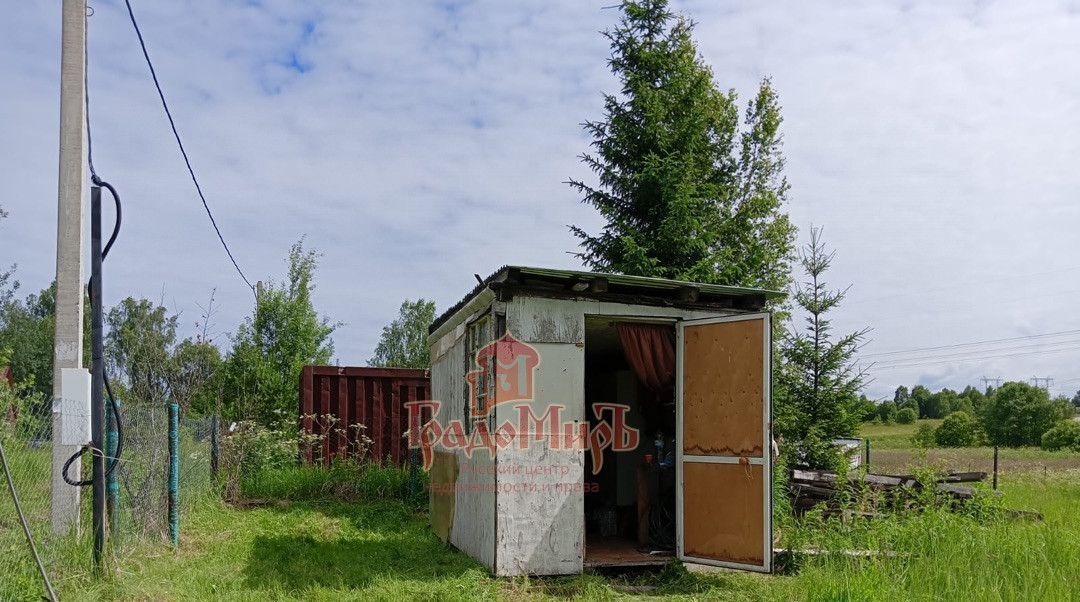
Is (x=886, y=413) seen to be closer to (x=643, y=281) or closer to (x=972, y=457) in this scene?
(x=972, y=457)

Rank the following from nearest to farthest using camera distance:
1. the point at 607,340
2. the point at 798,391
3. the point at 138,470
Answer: the point at 138,470 < the point at 607,340 < the point at 798,391

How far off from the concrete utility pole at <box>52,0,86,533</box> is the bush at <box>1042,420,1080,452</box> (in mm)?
33372

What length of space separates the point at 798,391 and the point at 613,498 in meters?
3.57

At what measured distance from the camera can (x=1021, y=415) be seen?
3762cm

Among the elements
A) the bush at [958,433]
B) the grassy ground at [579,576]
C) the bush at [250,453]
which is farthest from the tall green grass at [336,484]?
the bush at [958,433]

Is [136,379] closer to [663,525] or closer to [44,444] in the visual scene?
[44,444]

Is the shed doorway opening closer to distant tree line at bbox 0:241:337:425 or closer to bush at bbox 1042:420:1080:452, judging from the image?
distant tree line at bbox 0:241:337:425

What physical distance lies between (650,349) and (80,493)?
5.16 meters

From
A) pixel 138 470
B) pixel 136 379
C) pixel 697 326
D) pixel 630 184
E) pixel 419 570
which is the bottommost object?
pixel 419 570

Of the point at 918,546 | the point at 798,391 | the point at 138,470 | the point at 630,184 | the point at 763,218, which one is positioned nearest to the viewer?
the point at 918,546

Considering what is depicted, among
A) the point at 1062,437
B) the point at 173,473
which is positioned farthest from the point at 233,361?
the point at 1062,437

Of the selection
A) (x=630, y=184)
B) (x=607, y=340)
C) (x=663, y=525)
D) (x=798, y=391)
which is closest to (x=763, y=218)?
Answer: (x=630, y=184)

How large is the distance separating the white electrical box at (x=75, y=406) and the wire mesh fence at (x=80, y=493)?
10.8 inches

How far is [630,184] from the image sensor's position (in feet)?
45.8
